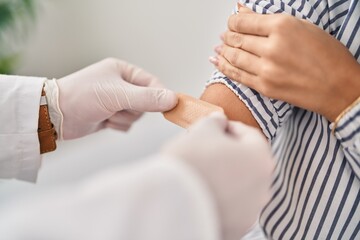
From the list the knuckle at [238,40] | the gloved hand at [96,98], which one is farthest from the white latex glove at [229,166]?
the gloved hand at [96,98]

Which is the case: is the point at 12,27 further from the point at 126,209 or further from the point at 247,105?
the point at 126,209

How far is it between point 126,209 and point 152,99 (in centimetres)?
63

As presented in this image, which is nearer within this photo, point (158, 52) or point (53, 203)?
point (53, 203)

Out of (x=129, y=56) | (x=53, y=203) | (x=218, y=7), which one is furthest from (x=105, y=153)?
(x=53, y=203)

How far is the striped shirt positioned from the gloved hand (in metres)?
0.21

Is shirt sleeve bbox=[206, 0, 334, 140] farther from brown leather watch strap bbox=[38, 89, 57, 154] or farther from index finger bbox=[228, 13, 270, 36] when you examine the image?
brown leather watch strap bbox=[38, 89, 57, 154]

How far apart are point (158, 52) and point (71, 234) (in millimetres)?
1885

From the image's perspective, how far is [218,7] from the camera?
2.21 meters

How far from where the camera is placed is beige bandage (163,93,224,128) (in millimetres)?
920

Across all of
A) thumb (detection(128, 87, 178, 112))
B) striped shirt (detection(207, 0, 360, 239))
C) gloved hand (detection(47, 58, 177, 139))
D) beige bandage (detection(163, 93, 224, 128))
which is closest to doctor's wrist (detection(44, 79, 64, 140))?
gloved hand (detection(47, 58, 177, 139))

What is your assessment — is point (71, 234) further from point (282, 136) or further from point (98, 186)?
point (282, 136)

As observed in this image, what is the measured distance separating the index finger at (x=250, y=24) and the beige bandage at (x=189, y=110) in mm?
177

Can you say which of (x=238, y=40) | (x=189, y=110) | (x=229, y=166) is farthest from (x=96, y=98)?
(x=229, y=166)

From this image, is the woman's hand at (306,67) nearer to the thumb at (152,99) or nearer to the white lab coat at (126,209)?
A: the thumb at (152,99)
